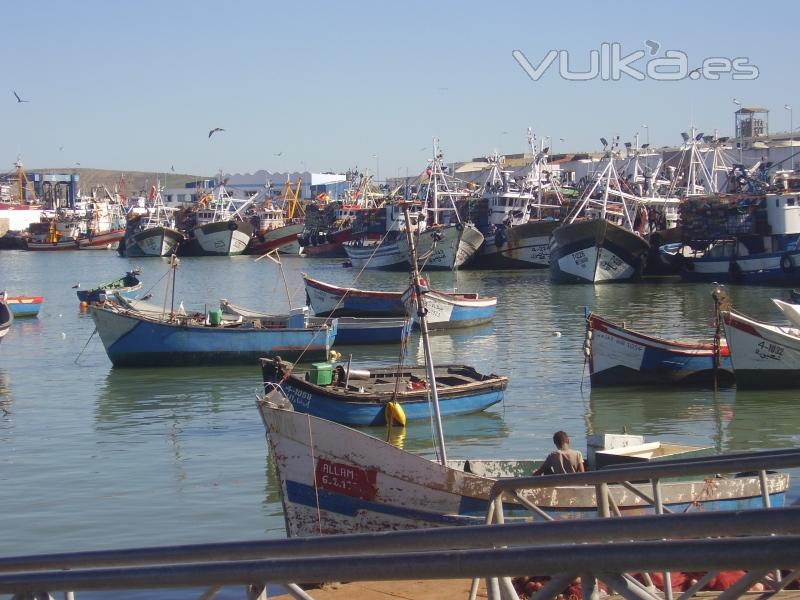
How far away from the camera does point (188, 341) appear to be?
27.4m

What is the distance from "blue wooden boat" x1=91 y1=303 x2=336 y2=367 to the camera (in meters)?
27.3

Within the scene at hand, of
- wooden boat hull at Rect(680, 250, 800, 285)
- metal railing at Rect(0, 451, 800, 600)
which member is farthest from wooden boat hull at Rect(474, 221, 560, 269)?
metal railing at Rect(0, 451, 800, 600)

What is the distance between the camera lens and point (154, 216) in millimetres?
115938

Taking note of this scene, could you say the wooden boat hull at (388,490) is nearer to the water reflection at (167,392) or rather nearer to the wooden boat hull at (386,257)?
the water reflection at (167,392)

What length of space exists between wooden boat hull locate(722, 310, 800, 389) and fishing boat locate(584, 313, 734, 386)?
0.93 metres

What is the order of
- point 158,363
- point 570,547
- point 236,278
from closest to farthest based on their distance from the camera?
point 570,547
point 158,363
point 236,278

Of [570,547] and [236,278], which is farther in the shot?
[236,278]

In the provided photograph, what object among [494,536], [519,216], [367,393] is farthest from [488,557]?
[519,216]

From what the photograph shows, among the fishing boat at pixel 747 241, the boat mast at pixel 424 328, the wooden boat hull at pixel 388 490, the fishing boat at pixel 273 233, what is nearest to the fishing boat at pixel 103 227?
the fishing boat at pixel 273 233

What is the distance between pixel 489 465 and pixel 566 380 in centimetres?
1229

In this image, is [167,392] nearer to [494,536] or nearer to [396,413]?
[396,413]

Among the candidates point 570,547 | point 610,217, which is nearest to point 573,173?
point 610,217

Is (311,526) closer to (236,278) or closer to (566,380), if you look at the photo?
(566,380)

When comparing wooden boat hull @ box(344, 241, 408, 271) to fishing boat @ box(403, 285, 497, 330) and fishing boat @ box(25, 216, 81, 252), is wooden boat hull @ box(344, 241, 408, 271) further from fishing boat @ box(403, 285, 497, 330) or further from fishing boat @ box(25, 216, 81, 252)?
fishing boat @ box(25, 216, 81, 252)
